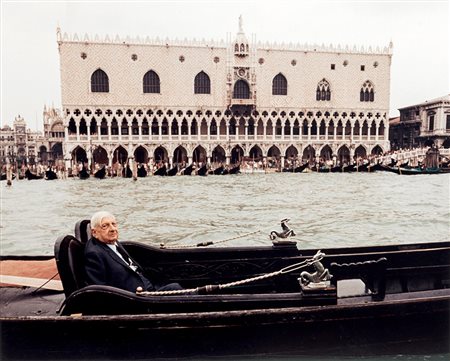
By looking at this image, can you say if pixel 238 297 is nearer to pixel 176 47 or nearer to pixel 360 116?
pixel 176 47

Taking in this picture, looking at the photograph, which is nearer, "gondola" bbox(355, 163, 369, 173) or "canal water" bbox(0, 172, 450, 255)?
"canal water" bbox(0, 172, 450, 255)

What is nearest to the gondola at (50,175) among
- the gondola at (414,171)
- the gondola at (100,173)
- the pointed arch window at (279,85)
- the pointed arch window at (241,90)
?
the gondola at (100,173)

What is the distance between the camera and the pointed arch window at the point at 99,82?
19828 mm

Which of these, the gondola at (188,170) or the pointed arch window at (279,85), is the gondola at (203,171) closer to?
the gondola at (188,170)

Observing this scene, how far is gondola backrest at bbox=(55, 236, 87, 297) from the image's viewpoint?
69.5 inches

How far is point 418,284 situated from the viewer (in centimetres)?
239

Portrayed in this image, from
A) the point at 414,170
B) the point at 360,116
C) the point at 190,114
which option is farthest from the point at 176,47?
the point at 414,170

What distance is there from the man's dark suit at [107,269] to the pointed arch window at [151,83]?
19.4 meters

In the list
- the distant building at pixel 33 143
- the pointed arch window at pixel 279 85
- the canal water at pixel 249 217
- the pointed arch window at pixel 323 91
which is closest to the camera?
the canal water at pixel 249 217

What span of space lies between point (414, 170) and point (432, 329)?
15.8 metres

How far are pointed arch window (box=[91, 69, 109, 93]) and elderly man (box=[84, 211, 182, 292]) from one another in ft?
63.3

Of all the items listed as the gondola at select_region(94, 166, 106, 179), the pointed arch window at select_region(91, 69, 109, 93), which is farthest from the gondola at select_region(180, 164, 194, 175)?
the pointed arch window at select_region(91, 69, 109, 93)

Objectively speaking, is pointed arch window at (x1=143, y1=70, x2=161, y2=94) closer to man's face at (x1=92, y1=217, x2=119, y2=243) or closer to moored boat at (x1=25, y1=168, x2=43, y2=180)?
moored boat at (x1=25, y1=168, x2=43, y2=180)

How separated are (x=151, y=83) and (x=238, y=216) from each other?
15.1m
